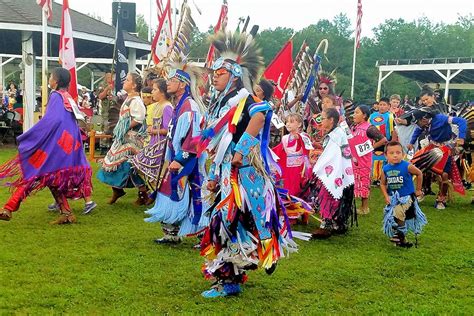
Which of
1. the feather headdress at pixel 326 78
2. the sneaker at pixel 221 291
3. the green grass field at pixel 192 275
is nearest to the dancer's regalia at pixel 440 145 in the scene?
the feather headdress at pixel 326 78

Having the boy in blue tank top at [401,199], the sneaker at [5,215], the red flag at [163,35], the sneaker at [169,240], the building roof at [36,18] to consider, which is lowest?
the sneaker at [169,240]

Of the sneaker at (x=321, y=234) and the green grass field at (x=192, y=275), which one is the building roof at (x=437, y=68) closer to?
the green grass field at (x=192, y=275)

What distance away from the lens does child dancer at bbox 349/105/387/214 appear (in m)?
7.73

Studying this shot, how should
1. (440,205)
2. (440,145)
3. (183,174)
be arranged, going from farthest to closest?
(440,205) < (440,145) < (183,174)

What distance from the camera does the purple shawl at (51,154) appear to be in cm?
604

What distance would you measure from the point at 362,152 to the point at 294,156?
50.9 inches

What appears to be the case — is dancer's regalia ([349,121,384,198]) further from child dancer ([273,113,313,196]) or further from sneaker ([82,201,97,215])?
sneaker ([82,201,97,215])

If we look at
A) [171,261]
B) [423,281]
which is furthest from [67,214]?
[423,281]

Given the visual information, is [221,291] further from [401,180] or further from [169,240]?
[401,180]

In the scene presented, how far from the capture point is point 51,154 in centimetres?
612

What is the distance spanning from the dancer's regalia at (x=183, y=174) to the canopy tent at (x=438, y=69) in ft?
64.6

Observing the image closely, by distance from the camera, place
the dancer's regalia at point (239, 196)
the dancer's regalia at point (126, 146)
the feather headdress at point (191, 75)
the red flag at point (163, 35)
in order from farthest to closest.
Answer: the red flag at point (163, 35) < the dancer's regalia at point (126, 146) < the feather headdress at point (191, 75) < the dancer's regalia at point (239, 196)

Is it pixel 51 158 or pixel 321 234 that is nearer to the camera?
pixel 51 158

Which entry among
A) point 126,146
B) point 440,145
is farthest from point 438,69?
point 126,146
